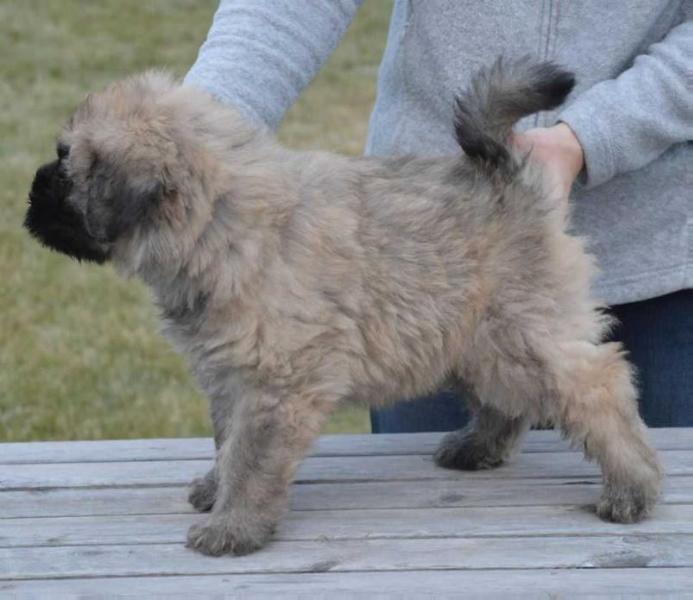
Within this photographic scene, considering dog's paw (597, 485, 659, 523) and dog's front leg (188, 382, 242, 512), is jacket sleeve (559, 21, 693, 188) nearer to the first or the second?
dog's paw (597, 485, 659, 523)

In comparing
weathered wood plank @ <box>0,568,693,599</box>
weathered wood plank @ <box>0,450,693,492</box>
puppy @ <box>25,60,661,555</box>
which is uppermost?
puppy @ <box>25,60,661,555</box>

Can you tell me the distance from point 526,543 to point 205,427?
2818 millimetres

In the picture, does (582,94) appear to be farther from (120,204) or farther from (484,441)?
(120,204)

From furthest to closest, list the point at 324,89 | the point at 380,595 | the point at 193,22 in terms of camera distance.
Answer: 1. the point at 193,22
2. the point at 324,89
3. the point at 380,595

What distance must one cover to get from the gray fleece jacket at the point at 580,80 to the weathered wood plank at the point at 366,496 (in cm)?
54

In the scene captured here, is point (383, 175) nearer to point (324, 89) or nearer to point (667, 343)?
point (667, 343)

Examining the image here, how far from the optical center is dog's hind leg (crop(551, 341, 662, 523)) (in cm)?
279

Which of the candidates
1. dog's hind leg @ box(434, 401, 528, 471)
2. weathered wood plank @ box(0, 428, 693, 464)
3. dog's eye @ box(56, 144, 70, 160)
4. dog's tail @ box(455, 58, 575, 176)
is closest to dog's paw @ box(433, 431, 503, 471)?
dog's hind leg @ box(434, 401, 528, 471)

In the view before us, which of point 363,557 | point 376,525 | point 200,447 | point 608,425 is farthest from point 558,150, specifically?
point 200,447

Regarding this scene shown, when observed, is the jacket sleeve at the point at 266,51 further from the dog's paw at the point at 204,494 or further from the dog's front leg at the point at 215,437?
the dog's paw at the point at 204,494

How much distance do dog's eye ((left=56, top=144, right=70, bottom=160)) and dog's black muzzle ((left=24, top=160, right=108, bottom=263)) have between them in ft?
0.05

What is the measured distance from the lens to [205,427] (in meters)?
5.36

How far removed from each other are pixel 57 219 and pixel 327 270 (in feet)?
1.72

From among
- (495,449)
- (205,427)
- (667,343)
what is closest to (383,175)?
(495,449)
